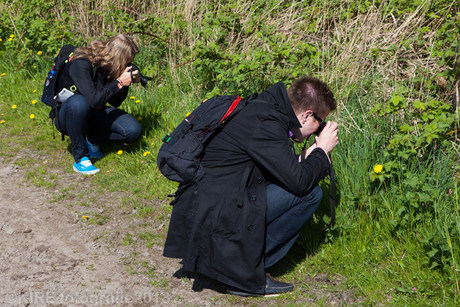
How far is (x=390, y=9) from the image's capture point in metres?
4.16

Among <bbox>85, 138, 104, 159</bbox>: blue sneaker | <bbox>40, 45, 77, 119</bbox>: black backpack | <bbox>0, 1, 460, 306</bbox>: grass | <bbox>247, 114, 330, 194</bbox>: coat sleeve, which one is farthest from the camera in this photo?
<bbox>85, 138, 104, 159</bbox>: blue sneaker

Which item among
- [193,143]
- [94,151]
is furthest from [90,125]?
[193,143]

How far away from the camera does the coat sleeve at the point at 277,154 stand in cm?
226

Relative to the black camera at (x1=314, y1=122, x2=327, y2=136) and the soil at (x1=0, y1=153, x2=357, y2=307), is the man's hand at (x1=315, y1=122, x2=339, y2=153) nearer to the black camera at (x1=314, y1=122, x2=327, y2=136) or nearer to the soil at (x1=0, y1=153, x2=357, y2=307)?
the black camera at (x1=314, y1=122, x2=327, y2=136)

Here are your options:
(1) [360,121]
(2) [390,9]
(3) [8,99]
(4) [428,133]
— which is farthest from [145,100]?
(4) [428,133]

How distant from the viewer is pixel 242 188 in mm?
2352

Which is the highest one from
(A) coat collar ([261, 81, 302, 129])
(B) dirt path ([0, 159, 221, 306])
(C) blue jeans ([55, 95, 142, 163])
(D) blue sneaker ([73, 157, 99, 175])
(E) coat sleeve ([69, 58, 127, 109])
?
(A) coat collar ([261, 81, 302, 129])

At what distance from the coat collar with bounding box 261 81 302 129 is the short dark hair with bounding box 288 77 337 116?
74 millimetres

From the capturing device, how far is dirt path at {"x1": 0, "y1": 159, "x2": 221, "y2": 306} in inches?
98.3

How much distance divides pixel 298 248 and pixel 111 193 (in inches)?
67.2

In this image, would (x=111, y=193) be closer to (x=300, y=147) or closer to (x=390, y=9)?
(x=300, y=147)

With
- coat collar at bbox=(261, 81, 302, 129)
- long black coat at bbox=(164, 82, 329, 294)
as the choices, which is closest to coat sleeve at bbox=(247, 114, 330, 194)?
long black coat at bbox=(164, 82, 329, 294)

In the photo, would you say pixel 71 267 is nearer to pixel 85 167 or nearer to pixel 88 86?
pixel 85 167

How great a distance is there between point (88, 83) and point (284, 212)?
7.36 ft
